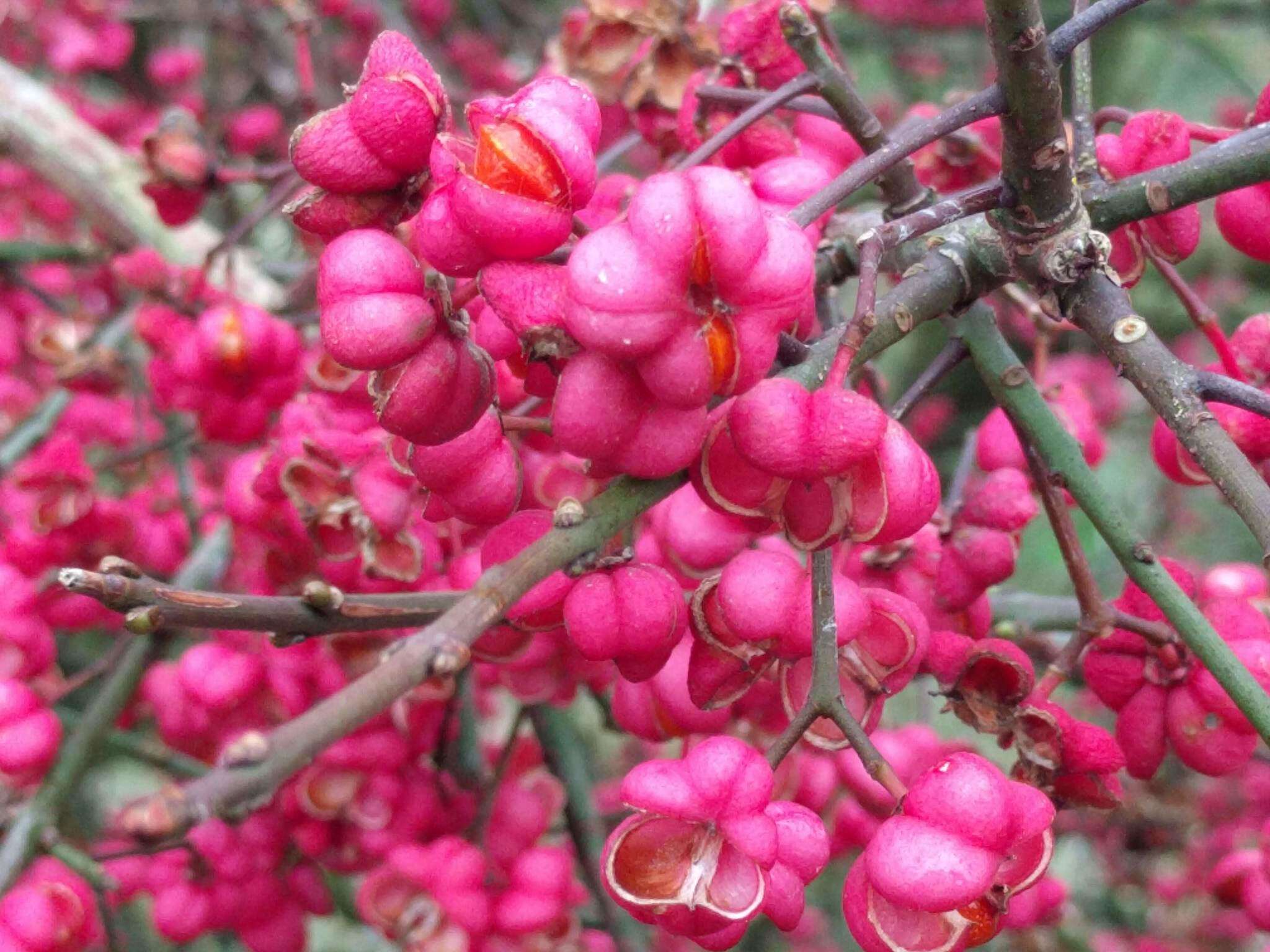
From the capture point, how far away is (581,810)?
1.58 m

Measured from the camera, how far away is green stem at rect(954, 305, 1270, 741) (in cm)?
73

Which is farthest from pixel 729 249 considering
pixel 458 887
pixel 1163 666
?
pixel 458 887

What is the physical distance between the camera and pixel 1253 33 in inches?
211

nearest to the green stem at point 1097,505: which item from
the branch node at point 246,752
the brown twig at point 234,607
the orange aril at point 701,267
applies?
the orange aril at point 701,267

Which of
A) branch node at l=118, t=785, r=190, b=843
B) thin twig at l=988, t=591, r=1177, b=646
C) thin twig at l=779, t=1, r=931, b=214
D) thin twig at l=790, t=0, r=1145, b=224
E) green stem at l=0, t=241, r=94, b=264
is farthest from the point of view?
green stem at l=0, t=241, r=94, b=264

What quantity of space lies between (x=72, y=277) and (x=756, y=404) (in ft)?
8.30

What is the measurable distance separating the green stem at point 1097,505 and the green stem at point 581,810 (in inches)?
31.9

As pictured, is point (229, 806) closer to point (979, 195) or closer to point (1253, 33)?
point (979, 195)

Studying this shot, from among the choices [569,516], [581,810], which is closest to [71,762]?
[581,810]

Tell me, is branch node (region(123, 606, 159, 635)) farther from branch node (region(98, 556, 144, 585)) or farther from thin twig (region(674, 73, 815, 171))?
thin twig (region(674, 73, 815, 171))

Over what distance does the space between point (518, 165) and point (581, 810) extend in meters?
1.09

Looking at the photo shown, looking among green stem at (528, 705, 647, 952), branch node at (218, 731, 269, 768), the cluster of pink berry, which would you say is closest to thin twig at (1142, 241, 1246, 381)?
the cluster of pink berry

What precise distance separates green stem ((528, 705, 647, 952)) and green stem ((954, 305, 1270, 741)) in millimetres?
810

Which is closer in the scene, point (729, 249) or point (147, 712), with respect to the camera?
point (729, 249)
